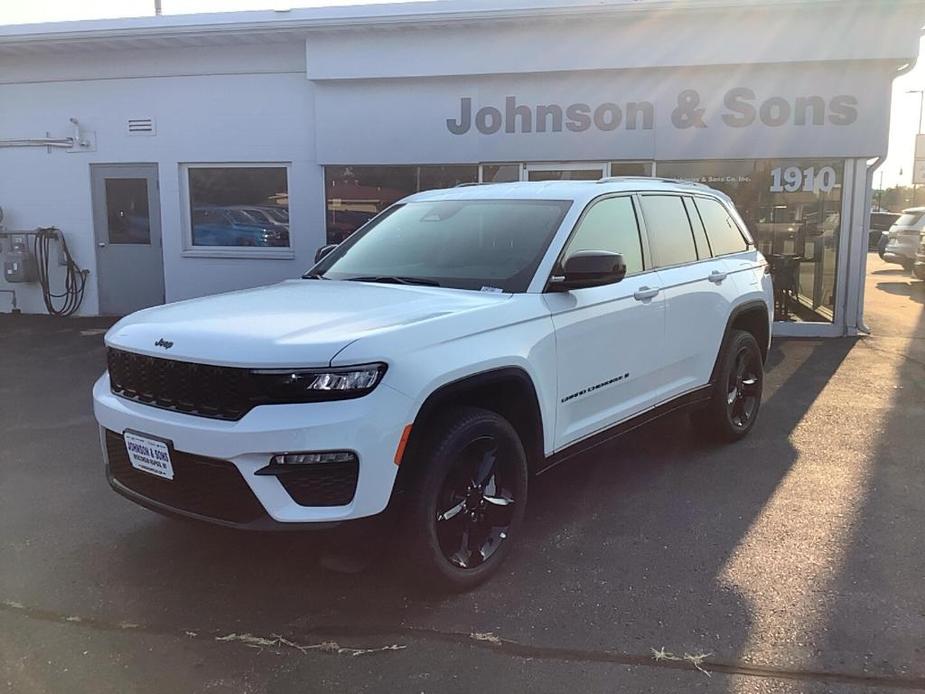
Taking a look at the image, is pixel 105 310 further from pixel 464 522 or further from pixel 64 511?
pixel 464 522

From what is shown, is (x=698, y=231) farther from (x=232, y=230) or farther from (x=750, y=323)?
(x=232, y=230)

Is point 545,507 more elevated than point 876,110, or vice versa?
point 876,110

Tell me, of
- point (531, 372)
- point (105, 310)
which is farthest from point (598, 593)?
point (105, 310)

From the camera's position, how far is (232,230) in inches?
464

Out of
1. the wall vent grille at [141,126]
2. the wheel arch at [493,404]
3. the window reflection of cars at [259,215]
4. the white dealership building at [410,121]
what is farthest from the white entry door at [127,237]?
the wheel arch at [493,404]

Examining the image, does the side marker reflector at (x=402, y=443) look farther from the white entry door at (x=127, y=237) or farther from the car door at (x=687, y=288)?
the white entry door at (x=127, y=237)

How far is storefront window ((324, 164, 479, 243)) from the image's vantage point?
11.0m

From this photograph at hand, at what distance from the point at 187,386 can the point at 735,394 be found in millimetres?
4002

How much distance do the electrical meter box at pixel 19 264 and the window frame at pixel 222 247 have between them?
2.41 m

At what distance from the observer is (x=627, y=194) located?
494cm

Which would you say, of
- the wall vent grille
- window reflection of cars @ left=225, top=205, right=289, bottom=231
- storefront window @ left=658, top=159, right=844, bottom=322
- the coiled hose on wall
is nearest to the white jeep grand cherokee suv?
storefront window @ left=658, top=159, right=844, bottom=322

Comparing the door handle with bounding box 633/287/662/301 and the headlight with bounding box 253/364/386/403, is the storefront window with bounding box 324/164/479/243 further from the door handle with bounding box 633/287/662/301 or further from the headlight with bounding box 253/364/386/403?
the headlight with bounding box 253/364/386/403

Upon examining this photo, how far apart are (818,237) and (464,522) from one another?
338 inches

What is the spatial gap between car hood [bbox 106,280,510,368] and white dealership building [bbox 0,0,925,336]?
23.1ft
